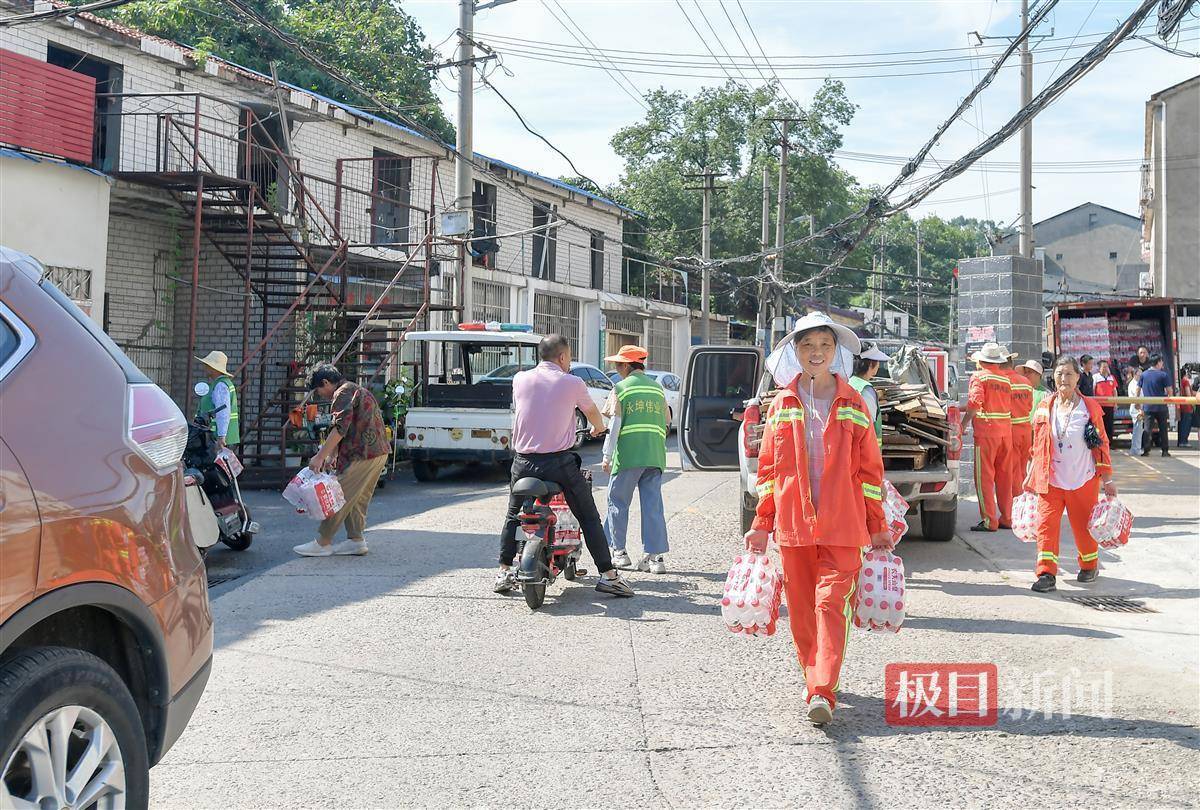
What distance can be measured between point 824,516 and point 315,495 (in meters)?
5.49

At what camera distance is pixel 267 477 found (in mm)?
15398

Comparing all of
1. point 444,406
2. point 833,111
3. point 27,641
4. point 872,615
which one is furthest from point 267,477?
point 833,111

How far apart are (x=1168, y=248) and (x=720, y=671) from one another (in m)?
37.3

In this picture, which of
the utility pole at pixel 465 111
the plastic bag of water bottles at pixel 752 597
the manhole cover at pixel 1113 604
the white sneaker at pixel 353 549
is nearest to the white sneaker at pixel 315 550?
the white sneaker at pixel 353 549

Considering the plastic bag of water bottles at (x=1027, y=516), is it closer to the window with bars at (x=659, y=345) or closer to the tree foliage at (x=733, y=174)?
the window with bars at (x=659, y=345)

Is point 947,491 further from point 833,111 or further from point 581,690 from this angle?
point 833,111

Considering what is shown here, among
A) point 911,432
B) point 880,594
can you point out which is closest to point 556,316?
point 911,432

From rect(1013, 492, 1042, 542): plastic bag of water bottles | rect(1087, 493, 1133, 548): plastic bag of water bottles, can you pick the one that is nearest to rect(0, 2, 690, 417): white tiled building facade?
rect(1013, 492, 1042, 542): plastic bag of water bottles

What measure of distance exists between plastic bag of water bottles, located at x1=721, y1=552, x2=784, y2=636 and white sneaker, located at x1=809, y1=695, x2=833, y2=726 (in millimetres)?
399

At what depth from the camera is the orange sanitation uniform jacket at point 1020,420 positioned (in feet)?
38.9

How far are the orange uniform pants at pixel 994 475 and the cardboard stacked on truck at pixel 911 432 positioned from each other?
1.40 meters

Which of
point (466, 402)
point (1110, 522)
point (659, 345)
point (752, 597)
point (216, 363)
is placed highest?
point (659, 345)

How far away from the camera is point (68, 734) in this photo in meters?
3.01

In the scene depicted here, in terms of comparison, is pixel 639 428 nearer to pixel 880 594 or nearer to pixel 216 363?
pixel 880 594
